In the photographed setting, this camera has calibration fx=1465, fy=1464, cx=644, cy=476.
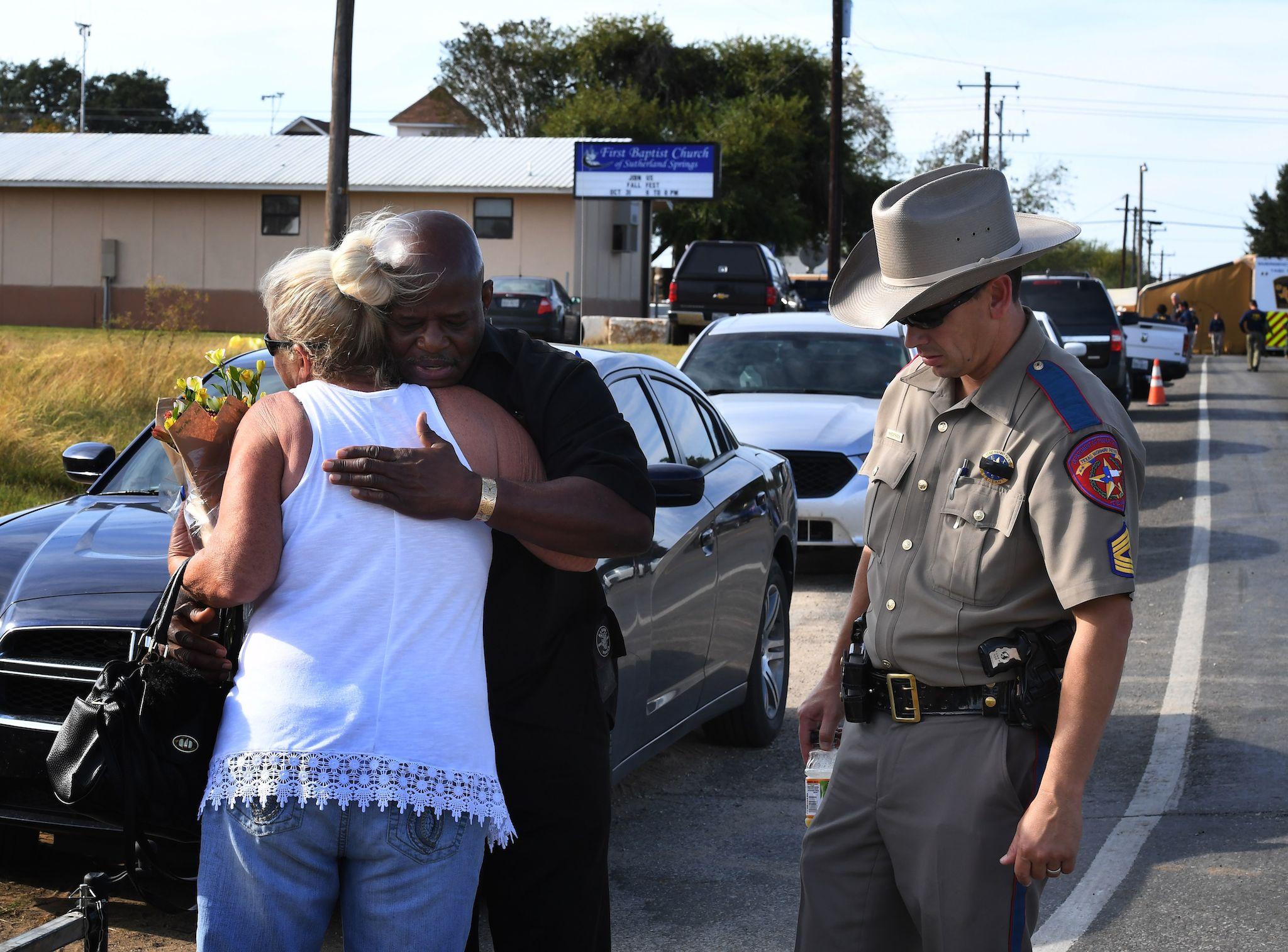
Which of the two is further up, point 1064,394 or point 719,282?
point 719,282

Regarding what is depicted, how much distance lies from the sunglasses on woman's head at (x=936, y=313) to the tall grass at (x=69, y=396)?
800cm

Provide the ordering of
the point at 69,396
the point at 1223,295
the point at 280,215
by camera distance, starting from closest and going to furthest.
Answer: the point at 69,396 < the point at 280,215 < the point at 1223,295

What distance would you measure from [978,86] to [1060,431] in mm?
63176

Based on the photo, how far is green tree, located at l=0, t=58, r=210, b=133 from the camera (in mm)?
85750

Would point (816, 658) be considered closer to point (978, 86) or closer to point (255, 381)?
point (255, 381)

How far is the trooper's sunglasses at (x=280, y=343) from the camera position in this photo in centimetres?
238

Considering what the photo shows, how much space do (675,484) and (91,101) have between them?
93.3 meters

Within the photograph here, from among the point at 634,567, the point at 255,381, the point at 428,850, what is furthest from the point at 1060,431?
the point at 634,567

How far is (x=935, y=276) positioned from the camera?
9.09ft

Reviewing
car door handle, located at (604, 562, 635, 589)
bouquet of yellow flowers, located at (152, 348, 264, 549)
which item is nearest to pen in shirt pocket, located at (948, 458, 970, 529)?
bouquet of yellow flowers, located at (152, 348, 264, 549)

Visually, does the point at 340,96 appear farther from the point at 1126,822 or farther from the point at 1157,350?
the point at 1157,350

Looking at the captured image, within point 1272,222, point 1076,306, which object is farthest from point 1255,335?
point 1272,222

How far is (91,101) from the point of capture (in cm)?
8838

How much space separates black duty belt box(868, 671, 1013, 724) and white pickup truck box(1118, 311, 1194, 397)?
24846 millimetres
